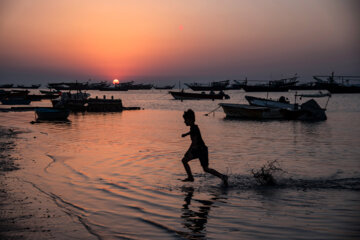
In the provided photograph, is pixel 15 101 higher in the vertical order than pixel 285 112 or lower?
higher

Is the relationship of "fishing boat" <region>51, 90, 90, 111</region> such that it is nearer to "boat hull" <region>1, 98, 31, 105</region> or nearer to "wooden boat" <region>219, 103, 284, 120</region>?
"boat hull" <region>1, 98, 31, 105</region>

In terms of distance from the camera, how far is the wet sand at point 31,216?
200 inches

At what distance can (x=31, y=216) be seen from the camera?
589 cm

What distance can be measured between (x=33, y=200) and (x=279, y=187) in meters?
5.40

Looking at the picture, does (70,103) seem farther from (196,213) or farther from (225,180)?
(196,213)

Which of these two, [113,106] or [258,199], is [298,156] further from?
[113,106]

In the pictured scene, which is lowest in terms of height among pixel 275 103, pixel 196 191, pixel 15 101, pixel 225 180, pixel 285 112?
pixel 196 191

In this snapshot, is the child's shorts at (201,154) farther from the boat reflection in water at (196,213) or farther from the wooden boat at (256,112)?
the wooden boat at (256,112)

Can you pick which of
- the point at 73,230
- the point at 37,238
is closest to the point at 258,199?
the point at 73,230

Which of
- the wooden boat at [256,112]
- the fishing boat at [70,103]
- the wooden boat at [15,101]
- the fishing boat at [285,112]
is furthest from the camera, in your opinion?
the wooden boat at [15,101]

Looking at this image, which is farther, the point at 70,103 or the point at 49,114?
the point at 70,103

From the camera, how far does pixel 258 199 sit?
Result: 7328 millimetres

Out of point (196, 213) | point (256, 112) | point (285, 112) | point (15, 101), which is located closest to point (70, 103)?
point (15, 101)

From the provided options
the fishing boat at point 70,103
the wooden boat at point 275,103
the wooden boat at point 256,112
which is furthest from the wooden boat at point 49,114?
the wooden boat at point 275,103
